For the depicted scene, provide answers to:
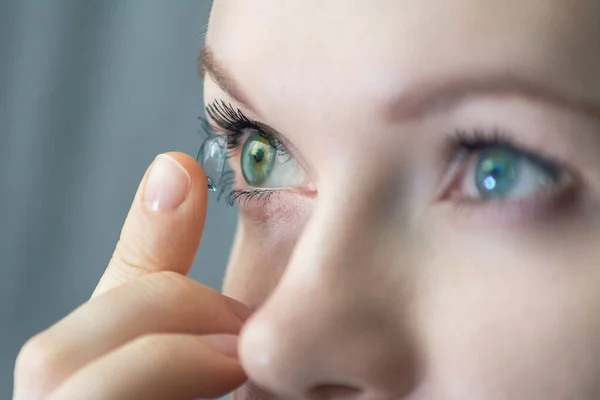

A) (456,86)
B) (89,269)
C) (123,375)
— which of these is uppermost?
(456,86)

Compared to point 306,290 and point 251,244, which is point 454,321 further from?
point 251,244

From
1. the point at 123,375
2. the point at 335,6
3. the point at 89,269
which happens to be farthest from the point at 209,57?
the point at 89,269

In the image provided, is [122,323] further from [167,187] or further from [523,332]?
[523,332]

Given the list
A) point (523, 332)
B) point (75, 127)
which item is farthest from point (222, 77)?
point (75, 127)

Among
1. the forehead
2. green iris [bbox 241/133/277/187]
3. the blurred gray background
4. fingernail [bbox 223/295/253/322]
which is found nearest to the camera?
the forehead

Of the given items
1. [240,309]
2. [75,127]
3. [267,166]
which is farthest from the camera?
[75,127]

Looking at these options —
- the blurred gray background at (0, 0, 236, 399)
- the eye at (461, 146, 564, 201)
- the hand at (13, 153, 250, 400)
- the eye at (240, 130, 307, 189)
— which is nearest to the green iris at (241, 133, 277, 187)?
the eye at (240, 130, 307, 189)

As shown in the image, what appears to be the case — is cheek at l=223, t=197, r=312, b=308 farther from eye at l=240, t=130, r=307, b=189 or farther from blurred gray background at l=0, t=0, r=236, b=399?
blurred gray background at l=0, t=0, r=236, b=399
